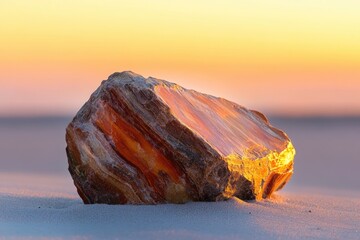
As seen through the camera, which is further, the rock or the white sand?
the rock

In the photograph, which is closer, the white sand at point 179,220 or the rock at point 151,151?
the white sand at point 179,220

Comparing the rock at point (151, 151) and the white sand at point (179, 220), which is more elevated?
the rock at point (151, 151)

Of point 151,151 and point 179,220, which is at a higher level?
point 151,151

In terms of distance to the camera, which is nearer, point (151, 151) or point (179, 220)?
point (179, 220)

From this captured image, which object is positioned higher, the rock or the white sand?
the rock
